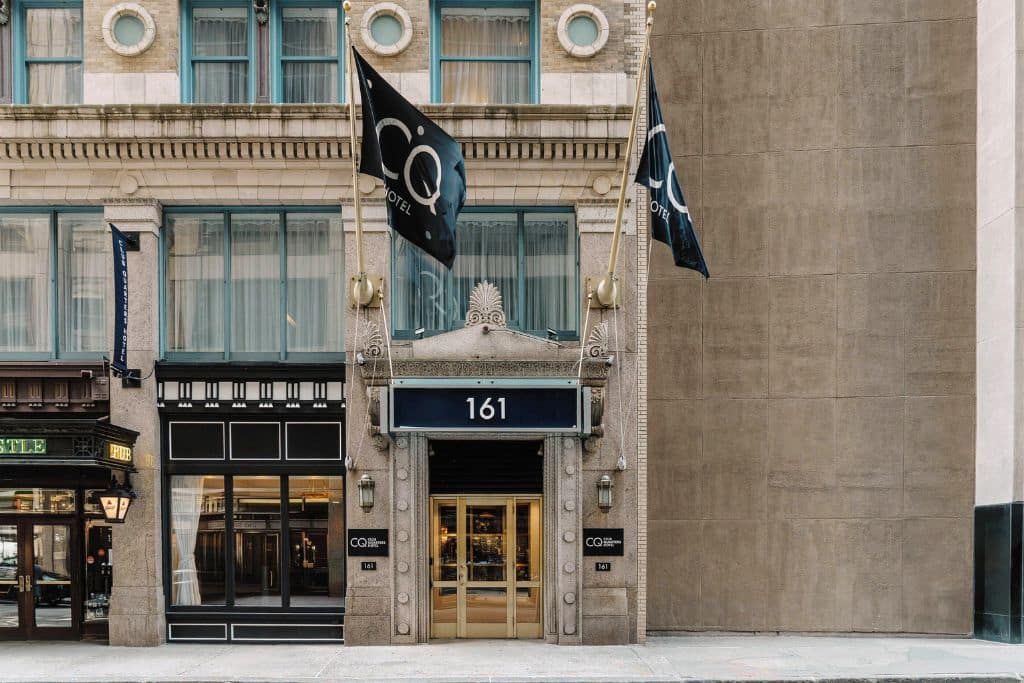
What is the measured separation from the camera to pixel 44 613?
15047mm

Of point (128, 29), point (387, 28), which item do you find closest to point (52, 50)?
point (128, 29)

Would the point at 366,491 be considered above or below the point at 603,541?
above

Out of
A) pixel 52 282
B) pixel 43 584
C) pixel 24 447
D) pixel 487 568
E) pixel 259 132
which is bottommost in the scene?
pixel 43 584

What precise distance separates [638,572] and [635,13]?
943cm

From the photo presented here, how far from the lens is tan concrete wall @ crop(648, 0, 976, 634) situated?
16.2 m

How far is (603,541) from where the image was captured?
48.6ft

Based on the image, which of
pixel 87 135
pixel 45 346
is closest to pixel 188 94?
pixel 87 135

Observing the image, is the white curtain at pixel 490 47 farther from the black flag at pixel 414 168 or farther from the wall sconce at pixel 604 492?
the wall sconce at pixel 604 492

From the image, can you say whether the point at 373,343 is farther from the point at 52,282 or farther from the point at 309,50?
the point at 52,282

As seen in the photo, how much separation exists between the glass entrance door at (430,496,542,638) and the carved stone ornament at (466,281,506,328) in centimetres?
300

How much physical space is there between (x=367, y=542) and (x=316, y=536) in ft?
3.32

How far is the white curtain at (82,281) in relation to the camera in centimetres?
1521

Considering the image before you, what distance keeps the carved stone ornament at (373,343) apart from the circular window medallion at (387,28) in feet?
15.1

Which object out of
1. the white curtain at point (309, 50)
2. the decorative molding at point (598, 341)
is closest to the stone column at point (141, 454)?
the white curtain at point (309, 50)
